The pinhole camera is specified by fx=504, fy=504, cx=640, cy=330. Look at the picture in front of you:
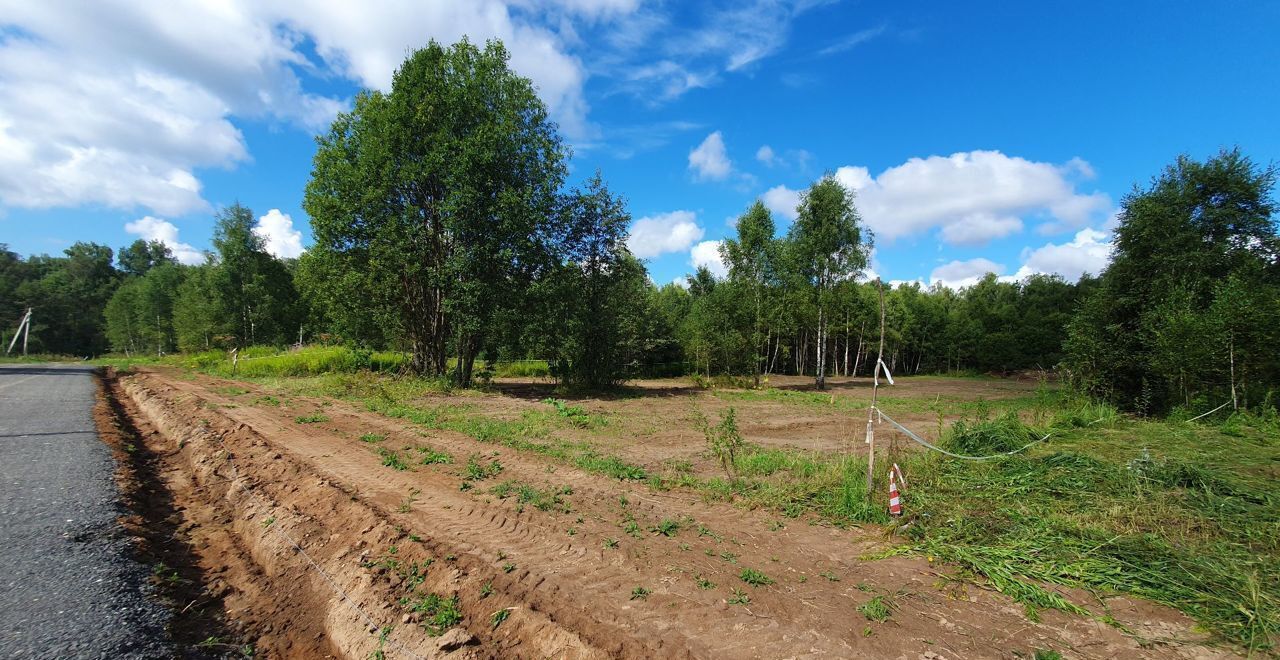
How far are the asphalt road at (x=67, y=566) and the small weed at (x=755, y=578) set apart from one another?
4.44 meters

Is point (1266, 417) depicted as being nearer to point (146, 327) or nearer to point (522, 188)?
point (522, 188)

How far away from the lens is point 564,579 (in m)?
4.53

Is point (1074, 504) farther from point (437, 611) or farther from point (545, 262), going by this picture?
point (545, 262)

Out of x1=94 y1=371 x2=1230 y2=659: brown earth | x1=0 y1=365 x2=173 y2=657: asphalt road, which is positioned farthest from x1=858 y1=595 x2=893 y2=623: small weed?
x1=0 y1=365 x2=173 y2=657: asphalt road

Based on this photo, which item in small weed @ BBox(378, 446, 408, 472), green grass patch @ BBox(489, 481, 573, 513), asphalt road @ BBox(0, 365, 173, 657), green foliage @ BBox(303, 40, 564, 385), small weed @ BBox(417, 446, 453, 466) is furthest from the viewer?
green foliage @ BBox(303, 40, 564, 385)

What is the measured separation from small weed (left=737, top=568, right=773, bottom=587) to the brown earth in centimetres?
7

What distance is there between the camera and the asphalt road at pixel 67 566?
356 cm

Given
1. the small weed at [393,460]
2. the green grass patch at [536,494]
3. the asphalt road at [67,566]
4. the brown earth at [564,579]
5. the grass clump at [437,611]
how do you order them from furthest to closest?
the small weed at [393,460] → the green grass patch at [536,494] → the grass clump at [437,611] → the brown earth at [564,579] → the asphalt road at [67,566]

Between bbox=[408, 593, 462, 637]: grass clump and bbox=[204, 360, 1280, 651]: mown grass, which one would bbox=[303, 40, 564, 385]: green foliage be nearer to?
bbox=[204, 360, 1280, 651]: mown grass

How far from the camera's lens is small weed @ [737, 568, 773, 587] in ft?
14.7

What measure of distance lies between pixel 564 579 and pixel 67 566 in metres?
4.49

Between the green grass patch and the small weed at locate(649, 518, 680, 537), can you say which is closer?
the small weed at locate(649, 518, 680, 537)

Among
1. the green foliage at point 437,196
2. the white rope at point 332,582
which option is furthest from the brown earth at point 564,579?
the green foliage at point 437,196

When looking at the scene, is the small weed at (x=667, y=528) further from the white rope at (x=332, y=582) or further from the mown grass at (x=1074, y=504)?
the white rope at (x=332, y=582)
